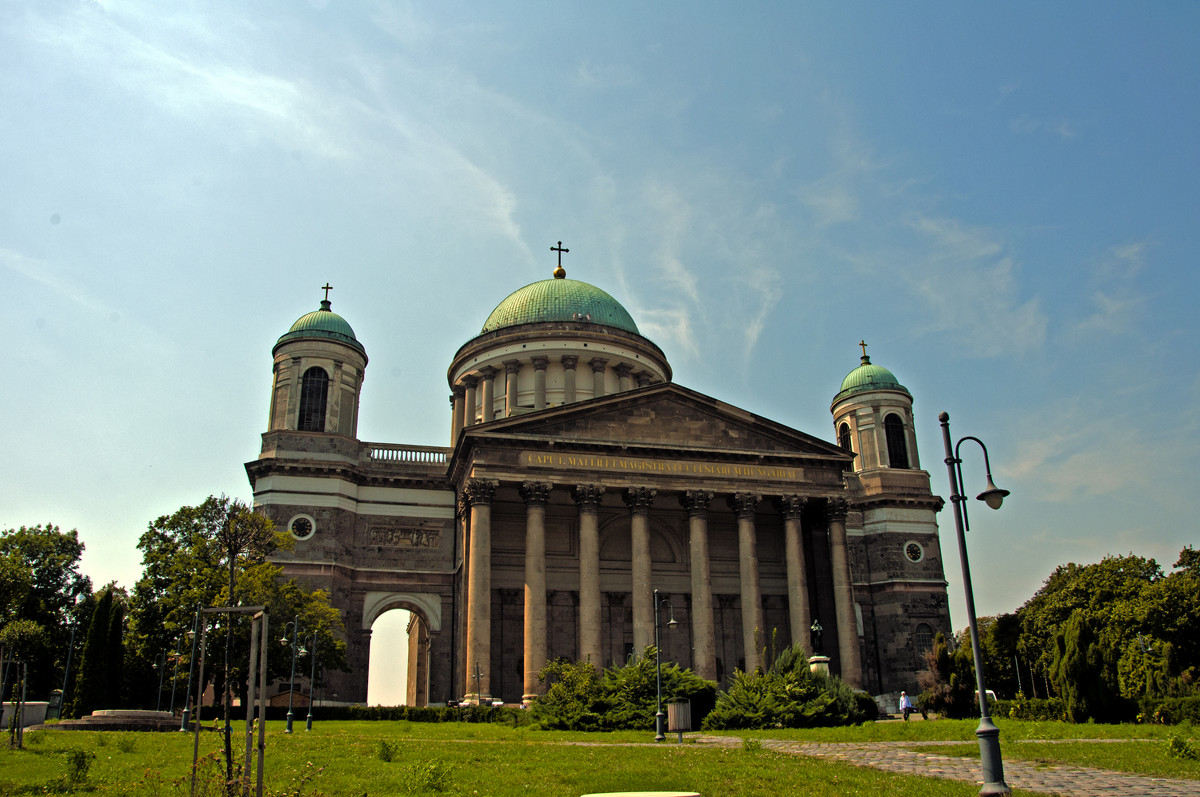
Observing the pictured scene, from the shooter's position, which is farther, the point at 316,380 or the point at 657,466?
the point at 316,380

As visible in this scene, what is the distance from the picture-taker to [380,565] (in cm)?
4425

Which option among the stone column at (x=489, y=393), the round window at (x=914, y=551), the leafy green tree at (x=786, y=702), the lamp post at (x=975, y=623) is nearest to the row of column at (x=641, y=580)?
the leafy green tree at (x=786, y=702)

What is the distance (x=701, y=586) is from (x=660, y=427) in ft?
24.4

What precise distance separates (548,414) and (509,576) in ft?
26.7

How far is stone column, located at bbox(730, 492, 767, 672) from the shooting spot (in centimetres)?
3997

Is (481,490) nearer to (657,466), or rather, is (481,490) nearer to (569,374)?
(657,466)

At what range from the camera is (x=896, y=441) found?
53531mm

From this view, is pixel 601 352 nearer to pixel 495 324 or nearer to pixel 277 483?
pixel 495 324

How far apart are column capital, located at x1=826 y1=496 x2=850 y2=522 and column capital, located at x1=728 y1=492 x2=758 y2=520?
4062 millimetres

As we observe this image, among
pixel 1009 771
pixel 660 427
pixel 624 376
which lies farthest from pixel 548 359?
pixel 1009 771

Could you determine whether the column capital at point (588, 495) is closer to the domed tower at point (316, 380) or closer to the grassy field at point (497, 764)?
the domed tower at point (316, 380)

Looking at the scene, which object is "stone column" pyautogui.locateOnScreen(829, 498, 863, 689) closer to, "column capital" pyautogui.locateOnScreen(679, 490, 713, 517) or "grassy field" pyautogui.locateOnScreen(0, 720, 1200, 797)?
"column capital" pyautogui.locateOnScreen(679, 490, 713, 517)

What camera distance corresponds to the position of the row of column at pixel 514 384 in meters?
51.3

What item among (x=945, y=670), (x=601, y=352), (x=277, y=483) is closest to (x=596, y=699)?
(x=945, y=670)
